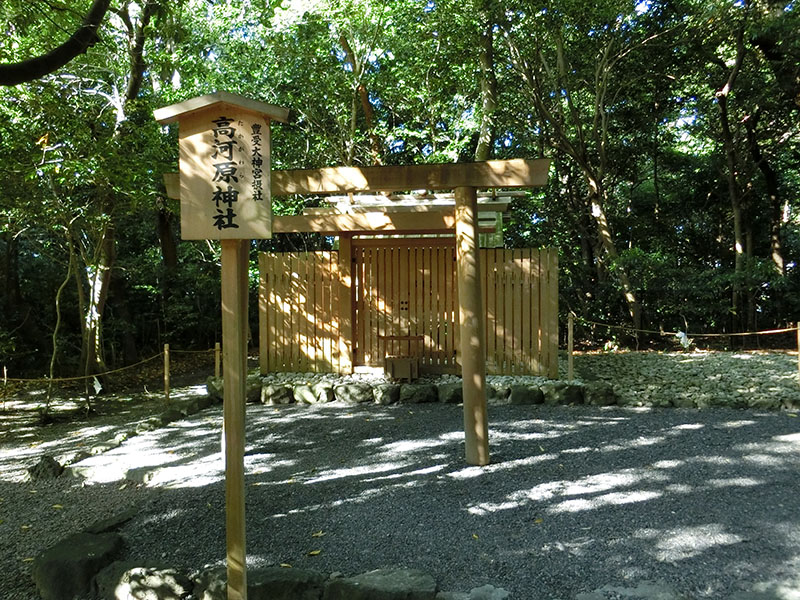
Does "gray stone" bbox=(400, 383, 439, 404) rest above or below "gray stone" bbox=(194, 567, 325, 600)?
above

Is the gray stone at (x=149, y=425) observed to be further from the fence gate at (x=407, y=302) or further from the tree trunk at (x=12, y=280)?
the tree trunk at (x=12, y=280)

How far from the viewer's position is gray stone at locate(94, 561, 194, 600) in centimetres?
307

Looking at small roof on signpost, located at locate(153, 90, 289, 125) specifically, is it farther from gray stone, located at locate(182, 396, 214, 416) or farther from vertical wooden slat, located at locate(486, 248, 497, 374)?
vertical wooden slat, located at locate(486, 248, 497, 374)

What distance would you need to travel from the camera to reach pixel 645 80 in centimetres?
1284

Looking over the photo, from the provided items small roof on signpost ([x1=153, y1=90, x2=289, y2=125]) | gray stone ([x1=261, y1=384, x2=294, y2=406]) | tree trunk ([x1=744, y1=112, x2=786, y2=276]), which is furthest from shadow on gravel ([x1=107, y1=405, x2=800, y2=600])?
tree trunk ([x1=744, y1=112, x2=786, y2=276])

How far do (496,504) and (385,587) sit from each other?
141cm

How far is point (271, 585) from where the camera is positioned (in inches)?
116

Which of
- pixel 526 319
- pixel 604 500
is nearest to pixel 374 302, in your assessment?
pixel 526 319

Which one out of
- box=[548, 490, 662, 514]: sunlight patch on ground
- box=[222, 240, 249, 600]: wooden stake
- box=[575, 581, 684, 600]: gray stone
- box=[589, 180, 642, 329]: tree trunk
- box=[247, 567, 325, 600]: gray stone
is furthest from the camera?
box=[589, 180, 642, 329]: tree trunk

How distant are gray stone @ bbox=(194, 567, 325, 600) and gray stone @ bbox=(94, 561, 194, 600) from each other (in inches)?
3.7

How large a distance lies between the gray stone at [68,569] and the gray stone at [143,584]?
10cm

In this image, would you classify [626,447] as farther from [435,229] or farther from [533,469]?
[435,229]

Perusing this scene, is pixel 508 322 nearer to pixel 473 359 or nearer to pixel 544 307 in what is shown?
pixel 544 307

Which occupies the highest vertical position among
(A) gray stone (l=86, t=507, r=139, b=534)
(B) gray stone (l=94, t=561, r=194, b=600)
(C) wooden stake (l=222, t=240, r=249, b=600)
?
(C) wooden stake (l=222, t=240, r=249, b=600)
